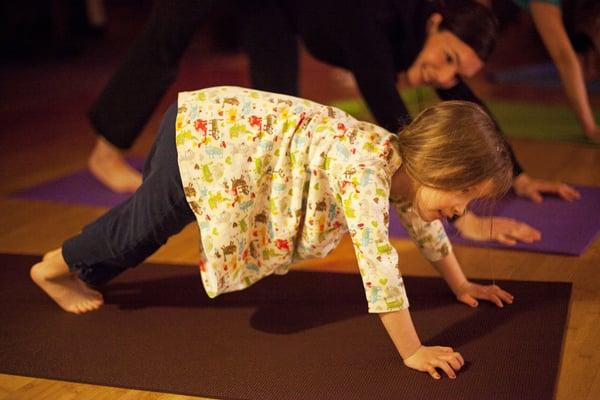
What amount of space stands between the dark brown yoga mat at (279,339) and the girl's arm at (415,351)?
0.06ft

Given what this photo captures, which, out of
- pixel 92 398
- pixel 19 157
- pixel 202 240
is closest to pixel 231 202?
pixel 202 240

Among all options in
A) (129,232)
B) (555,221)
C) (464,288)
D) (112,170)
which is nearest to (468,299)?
(464,288)

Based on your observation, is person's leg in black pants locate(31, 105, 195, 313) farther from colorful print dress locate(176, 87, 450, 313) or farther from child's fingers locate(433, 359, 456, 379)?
child's fingers locate(433, 359, 456, 379)

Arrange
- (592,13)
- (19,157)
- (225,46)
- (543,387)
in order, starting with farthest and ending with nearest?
(225,46) → (19,157) → (592,13) → (543,387)

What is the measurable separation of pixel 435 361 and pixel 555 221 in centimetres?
88

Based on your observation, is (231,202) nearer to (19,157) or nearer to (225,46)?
(19,157)

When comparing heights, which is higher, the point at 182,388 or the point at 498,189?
the point at 498,189

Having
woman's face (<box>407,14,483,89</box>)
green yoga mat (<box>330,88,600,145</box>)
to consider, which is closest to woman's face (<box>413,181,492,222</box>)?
woman's face (<box>407,14,483,89</box>)

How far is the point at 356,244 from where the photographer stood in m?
1.30

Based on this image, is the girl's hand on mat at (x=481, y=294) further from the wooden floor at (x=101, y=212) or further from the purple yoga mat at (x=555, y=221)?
the purple yoga mat at (x=555, y=221)

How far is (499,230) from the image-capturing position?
1914 millimetres

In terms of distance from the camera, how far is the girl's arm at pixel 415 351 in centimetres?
129

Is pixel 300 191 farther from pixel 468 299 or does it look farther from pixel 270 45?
pixel 270 45

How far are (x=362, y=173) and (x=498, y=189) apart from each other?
0.23 metres
